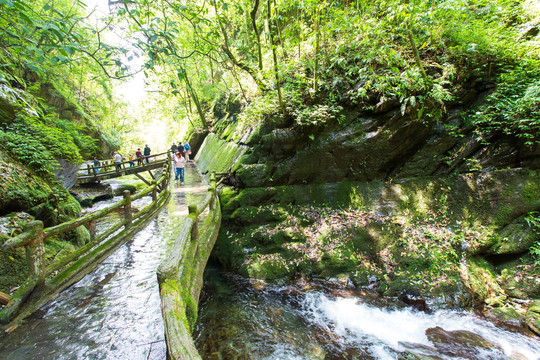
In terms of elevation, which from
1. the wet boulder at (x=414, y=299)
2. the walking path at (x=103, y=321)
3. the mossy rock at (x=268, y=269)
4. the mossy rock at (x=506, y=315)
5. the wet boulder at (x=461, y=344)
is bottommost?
the wet boulder at (x=461, y=344)

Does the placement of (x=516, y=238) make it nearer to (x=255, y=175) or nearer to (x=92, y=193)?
(x=255, y=175)

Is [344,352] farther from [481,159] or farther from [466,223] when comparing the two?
[481,159]

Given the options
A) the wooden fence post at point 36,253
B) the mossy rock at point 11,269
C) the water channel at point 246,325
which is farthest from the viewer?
the mossy rock at point 11,269

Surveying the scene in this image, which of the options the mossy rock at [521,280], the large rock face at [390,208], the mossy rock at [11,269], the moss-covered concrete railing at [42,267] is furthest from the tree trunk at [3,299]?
the mossy rock at [521,280]

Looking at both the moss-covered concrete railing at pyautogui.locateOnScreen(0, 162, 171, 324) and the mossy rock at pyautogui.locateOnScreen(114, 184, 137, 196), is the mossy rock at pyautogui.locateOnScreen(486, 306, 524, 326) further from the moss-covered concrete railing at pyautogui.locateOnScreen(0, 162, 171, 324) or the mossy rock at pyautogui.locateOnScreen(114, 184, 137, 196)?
the mossy rock at pyautogui.locateOnScreen(114, 184, 137, 196)

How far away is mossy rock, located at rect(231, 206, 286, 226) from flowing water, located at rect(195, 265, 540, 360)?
7.83 ft

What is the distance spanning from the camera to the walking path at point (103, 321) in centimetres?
305

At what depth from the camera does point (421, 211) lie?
24.2 ft

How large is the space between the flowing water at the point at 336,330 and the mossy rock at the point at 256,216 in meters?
2.39

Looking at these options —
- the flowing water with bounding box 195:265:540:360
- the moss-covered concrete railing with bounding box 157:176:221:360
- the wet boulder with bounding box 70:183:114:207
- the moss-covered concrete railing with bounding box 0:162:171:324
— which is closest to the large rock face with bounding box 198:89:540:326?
the flowing water with bounding box 195:265:540:360

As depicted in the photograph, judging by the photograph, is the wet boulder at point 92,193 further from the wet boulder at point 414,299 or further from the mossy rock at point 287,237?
the wet boulder at point 414,299

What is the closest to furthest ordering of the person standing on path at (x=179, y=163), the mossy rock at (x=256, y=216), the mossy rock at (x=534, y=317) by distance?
the mossy rock at (x=534, y=317)
the mossy rock at (x=256, y=216)
the person standing on path at (x=179, y=163)

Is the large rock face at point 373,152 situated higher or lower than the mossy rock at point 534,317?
higher

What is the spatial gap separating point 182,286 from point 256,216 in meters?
4.89
